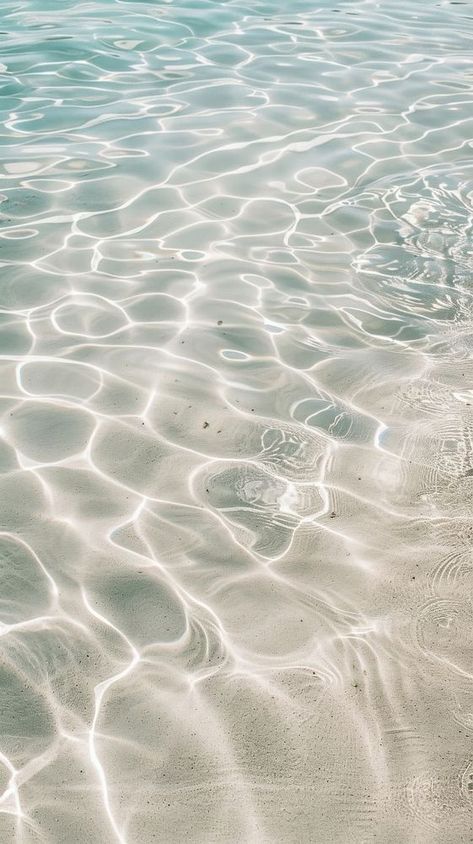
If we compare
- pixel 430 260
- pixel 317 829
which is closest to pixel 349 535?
pixel 317 829

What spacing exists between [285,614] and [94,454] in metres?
0.86

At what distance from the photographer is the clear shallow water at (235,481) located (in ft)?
5.69

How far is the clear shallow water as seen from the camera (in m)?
1.74

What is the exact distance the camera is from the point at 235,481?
2.49 metres

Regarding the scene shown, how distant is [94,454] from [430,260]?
1.92m

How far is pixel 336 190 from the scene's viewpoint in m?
4.38

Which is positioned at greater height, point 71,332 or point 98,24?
point 98,24

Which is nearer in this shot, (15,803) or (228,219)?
(15,803)

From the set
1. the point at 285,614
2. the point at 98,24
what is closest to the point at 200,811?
the point at 285,614

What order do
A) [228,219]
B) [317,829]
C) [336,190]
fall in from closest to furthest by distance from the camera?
1. [317,829]
2. [228,219]
3. [336,190]

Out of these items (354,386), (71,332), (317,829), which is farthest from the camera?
(71,332)

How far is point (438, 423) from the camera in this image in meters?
2.71

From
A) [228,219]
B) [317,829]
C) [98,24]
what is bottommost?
[317,829]

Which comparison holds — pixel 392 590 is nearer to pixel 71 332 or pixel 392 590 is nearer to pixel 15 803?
pixel 15 803
